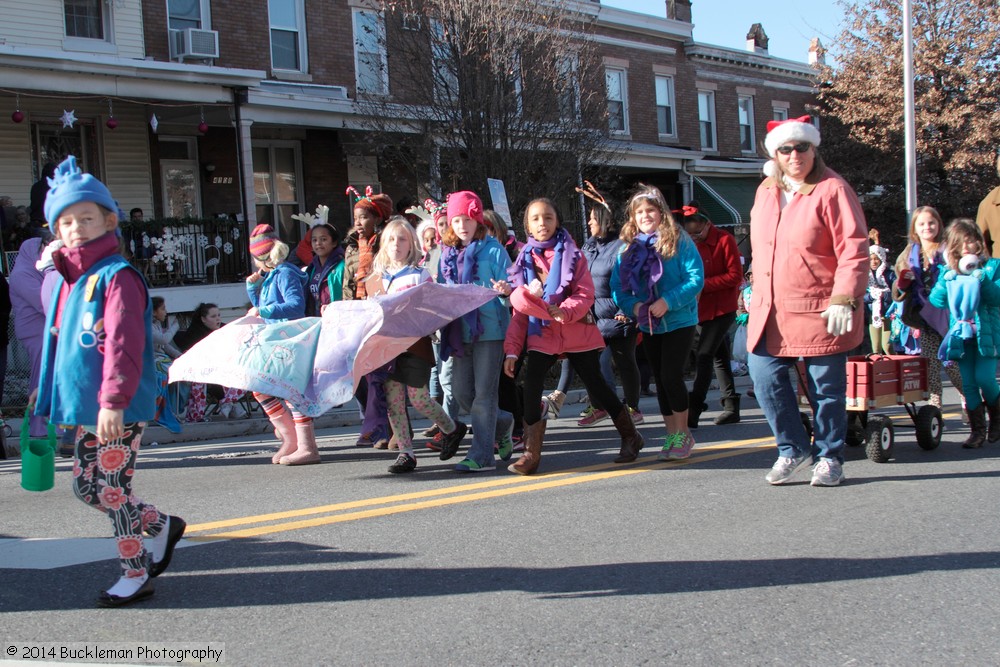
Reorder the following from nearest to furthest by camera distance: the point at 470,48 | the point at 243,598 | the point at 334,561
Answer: the point at 243,598, the point at 334,561, the point at 470,48

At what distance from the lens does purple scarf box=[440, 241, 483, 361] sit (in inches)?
291

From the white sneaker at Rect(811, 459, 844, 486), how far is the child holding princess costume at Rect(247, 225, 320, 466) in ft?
12.4

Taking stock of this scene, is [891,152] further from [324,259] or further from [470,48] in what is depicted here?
[324,259]

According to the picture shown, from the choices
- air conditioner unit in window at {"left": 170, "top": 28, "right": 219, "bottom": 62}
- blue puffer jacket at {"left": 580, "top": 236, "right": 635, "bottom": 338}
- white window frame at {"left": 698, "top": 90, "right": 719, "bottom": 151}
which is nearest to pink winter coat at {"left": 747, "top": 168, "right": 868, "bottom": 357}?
blue puffer jacket at {"left": 580, "top": 236, "right": 635, "bottom": 338}

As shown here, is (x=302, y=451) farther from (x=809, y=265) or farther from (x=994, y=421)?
(x=994, y=421)

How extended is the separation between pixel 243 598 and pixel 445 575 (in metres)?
0.87

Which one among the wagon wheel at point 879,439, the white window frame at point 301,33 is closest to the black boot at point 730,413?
the wagon wheel at point 879,439

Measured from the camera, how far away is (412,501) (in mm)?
6543

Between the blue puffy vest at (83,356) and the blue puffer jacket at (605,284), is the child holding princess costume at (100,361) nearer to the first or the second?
the blue puffy vest at (83,356)

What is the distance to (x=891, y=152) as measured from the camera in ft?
96.7

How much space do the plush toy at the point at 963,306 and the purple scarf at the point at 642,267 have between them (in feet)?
7.09

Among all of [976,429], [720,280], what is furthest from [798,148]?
[720,280]

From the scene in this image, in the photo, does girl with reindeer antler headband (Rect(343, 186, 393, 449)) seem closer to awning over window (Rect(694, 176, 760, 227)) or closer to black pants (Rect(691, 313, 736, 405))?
black pants (Rect(691, 313, 736, 405))

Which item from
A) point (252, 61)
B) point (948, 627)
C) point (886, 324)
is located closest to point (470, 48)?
point (252, 61)
